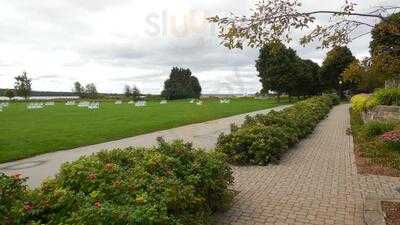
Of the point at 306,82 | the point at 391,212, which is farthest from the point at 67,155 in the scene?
the point at 306,82

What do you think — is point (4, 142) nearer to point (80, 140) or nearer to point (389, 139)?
point (80, 140)

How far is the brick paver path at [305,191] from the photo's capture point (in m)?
6.98

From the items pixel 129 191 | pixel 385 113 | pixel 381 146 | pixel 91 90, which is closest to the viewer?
pixel 129 191

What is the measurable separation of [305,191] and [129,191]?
14.9 ft

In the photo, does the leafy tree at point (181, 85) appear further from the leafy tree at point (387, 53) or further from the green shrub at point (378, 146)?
the leafy tree at point (387, 53)

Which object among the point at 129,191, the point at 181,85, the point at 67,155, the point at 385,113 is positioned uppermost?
the point at 181,85

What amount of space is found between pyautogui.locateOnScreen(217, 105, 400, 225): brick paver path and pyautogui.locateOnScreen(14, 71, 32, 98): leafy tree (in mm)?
107637

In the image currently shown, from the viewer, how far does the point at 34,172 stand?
11266 mm

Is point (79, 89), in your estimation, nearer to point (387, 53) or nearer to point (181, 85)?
point (181, 85)

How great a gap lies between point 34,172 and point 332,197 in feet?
23.0

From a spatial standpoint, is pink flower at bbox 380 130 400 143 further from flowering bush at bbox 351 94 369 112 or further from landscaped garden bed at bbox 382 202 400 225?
flowering bush at bbox 351 94 369 112

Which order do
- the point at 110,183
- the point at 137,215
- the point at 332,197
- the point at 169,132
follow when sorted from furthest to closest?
the point at 169,132, the point at 332,197, the point at 110,183, the point at 137,215

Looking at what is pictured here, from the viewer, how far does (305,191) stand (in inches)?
342

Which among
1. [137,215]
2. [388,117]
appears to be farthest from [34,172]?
[388,117]
